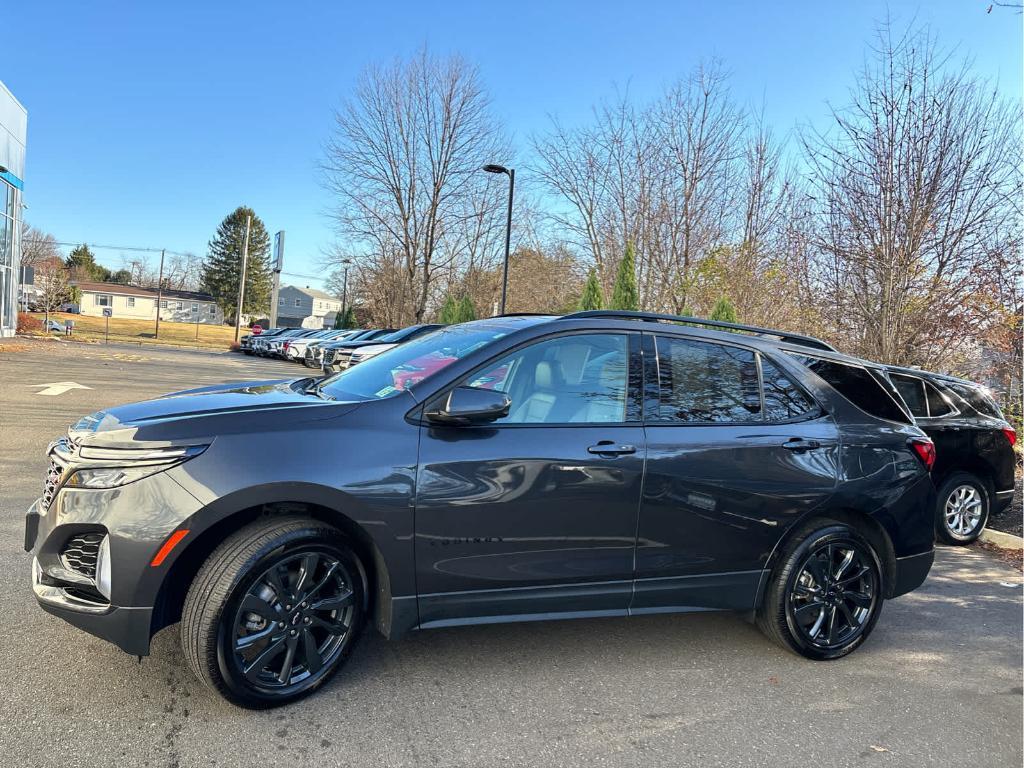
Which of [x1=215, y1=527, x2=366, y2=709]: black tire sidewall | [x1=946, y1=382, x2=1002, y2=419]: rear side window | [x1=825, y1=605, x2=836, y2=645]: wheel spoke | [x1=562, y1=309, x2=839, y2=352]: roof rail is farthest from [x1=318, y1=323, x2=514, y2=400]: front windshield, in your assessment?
[x1=946, y1=382, x2=1002, y2=419]: rear side window

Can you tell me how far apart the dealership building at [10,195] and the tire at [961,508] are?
99.9 ft

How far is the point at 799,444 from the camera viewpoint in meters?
3.56

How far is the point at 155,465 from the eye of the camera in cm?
258

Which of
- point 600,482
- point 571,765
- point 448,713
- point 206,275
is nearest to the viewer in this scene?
point 571,765

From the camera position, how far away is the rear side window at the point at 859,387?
3.86 metres

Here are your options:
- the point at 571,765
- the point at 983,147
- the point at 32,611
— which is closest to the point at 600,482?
the point at 571,765

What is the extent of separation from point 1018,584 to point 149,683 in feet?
20.3

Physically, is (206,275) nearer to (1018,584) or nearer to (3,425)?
(3,425)

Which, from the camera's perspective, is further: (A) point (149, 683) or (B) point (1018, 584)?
(B) point (1018, 584)

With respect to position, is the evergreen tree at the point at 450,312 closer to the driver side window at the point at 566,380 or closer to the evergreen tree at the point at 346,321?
the evergreen tree at the point at 346,321

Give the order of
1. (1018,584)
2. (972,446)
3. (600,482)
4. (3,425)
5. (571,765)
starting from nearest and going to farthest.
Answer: (571,765) < (600,482) < (1018,584) < (972,446) < (3,425)

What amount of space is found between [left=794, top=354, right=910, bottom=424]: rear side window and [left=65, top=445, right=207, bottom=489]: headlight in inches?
127

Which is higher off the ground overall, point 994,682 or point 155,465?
point 155,465

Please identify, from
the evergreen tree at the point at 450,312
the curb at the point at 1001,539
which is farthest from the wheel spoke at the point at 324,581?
the evergreen tree at the point at 450,312
